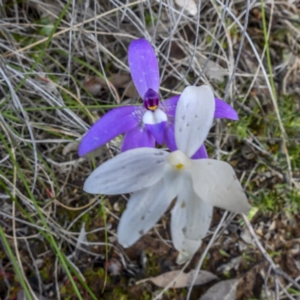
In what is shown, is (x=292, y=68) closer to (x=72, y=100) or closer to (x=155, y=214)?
(x=72, y=100)

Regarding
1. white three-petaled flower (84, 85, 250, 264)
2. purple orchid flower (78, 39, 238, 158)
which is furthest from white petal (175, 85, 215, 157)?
purple orchid flower (78, 39, 238, 158)

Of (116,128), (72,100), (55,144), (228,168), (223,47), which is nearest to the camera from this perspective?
(228,168)

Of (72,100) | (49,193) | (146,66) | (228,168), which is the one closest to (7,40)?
(72,100)

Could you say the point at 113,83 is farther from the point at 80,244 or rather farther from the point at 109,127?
the point at 109,127

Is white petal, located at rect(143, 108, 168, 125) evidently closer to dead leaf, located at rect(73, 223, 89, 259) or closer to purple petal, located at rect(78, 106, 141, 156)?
purple petal, located at rect(78, 106, 141, 156)

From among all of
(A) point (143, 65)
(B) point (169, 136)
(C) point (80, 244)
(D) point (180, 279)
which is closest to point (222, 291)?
(D) point (180, 279)

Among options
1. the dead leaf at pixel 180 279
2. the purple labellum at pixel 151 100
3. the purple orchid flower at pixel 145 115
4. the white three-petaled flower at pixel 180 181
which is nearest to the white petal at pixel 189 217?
the white three-petaled flower at pixel 180 181

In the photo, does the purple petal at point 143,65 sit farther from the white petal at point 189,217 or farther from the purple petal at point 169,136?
the white petal at point 189,217
